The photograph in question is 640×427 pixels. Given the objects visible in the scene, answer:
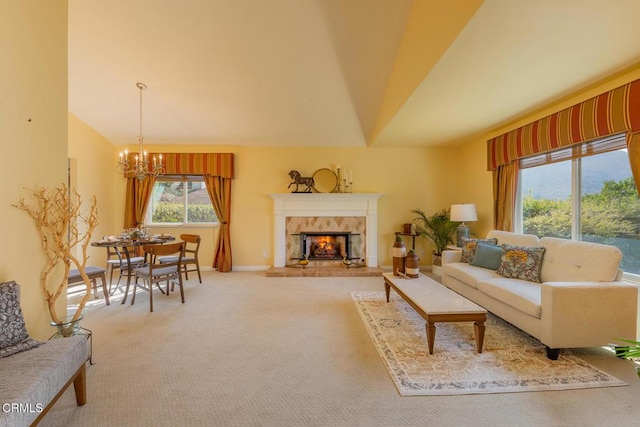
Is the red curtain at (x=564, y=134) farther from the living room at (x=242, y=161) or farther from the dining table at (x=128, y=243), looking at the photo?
the dining table at (x=128, y=243)

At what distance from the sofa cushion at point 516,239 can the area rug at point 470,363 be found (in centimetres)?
104

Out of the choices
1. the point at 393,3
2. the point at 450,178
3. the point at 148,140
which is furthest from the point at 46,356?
the point at 450,178

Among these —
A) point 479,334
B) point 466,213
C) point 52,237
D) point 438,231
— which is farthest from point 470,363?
point 52,237

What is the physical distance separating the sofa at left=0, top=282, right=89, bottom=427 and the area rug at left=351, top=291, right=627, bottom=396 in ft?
6.50

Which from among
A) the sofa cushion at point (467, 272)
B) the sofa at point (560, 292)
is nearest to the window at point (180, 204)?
the sofa cushion at point (467, 272)

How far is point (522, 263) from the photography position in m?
3.06

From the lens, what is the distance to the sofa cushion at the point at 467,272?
3.20m

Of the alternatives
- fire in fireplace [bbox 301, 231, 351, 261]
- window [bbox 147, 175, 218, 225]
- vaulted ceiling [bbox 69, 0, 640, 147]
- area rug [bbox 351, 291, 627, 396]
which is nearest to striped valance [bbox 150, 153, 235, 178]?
window [bbox 147, 175, 218, 225]

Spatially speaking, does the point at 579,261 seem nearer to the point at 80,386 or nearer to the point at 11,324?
the point at 80,386

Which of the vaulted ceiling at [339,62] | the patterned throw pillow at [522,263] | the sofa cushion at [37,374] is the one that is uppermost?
the vaulted ceiling at [339,62]

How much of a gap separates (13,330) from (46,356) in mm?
371

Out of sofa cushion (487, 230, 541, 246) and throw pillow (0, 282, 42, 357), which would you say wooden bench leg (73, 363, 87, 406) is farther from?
sofa cushion (487, 230, 541, 246)

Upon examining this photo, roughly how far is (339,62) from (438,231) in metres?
3.48

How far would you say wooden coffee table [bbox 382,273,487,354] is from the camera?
2260 mm
